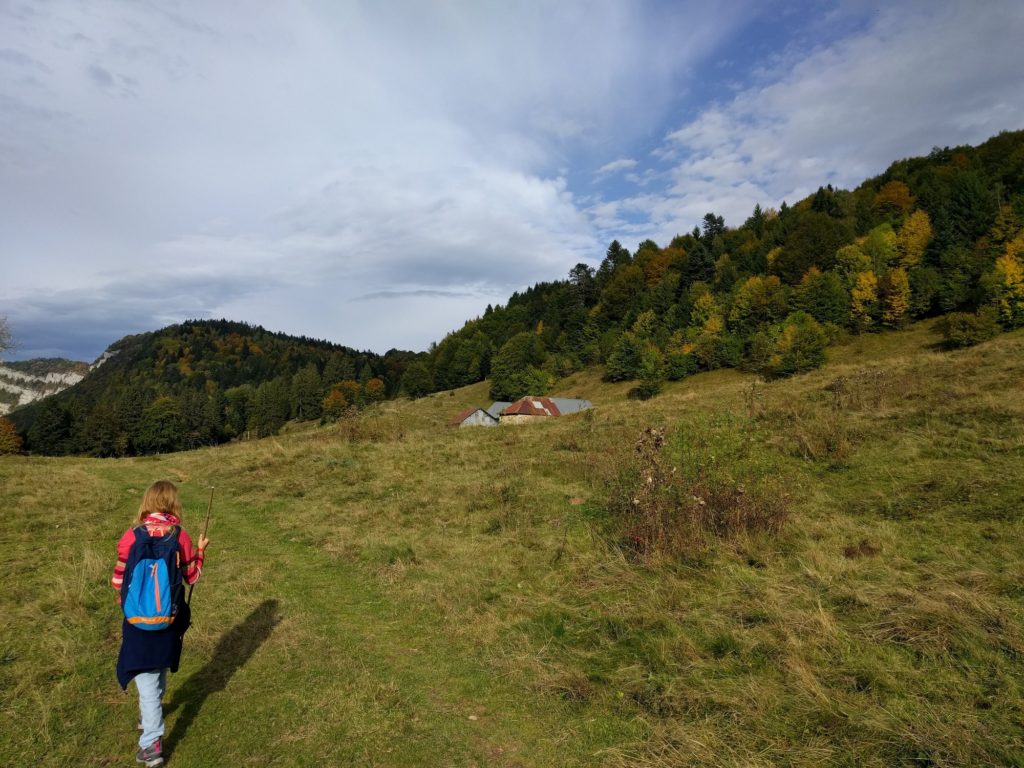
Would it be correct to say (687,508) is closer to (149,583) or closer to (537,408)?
(149,583)

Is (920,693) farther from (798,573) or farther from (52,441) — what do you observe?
(52,441)

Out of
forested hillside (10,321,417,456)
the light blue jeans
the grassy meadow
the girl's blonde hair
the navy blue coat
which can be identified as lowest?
the grassy meadow

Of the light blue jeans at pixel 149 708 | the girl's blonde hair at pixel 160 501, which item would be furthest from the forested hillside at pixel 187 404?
the light blue jeans at pixel 149 708

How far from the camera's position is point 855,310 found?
216 ft

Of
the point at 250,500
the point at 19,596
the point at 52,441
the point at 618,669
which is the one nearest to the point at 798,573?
the point at 618,669

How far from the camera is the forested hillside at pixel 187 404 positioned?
7600cm

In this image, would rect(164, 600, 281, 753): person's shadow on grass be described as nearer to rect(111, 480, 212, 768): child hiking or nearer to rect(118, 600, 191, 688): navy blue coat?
rect(111, 480, 212, 768): child hiking

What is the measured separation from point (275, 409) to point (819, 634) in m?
129

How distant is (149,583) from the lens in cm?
416

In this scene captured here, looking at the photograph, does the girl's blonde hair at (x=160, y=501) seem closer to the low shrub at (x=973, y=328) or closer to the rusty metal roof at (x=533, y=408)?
the rusty metal roof at (x=533, y=408)

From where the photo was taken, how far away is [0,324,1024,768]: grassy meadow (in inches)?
168

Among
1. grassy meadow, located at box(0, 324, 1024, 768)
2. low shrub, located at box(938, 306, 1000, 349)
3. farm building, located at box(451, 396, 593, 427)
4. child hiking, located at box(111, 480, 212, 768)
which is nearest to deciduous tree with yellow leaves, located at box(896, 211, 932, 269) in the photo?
low shrub, located at box(938, 306, 1000, 349)

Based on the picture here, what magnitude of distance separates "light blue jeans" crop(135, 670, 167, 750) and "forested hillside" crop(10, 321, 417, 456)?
80.7 ft

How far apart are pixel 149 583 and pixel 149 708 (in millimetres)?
1050
